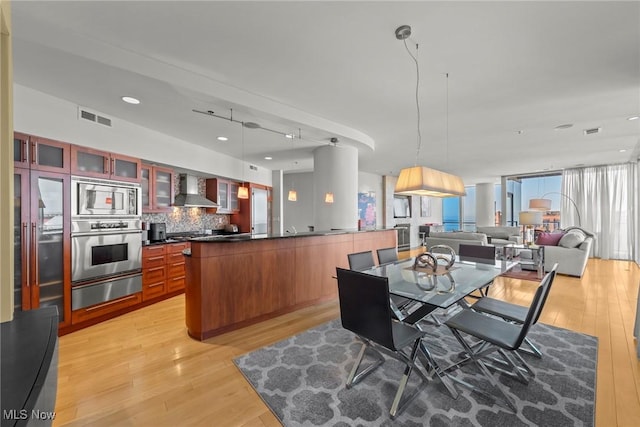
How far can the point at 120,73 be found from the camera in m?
2.37

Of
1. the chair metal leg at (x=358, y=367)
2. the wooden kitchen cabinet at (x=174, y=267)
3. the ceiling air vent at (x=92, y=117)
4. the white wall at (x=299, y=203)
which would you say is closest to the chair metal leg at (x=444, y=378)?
the chair metal leg at (x=358, y=367)

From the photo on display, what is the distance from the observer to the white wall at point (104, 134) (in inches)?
106

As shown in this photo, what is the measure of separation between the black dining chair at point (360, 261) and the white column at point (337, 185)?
184 centimetres

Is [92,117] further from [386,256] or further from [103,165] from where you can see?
[386,256]

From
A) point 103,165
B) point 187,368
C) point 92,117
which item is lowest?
point 187,368

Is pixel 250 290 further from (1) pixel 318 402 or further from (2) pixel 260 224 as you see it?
(2) pixel 260 224

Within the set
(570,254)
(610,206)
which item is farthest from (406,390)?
(610,206)

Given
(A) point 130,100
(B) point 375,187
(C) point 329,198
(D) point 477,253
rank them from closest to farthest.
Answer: (A) point 130,100 → (D) point 477,253 → (C) point 329,198 → (B) point 375,187

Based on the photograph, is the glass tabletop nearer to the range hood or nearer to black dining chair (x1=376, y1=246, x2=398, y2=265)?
black dining chair (x1=376, y1=246, x2=398, y2=265)

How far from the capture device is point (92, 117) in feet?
10.6

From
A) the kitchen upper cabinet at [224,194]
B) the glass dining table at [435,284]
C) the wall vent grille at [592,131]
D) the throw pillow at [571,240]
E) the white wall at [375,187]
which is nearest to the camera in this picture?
the glass dining table at [435,284]

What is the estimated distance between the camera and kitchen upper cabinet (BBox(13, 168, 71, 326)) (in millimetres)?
2600

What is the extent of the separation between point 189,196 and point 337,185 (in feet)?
9.01

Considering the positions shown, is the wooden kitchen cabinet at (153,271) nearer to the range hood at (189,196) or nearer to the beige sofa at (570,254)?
the range hood at (189,196)
